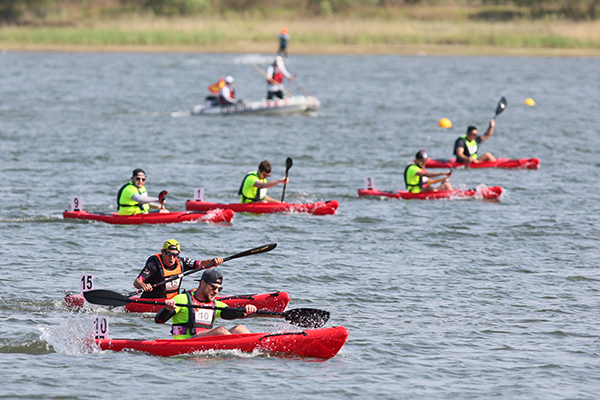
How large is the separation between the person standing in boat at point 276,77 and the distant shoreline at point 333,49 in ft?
66.1

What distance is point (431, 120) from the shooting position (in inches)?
1372

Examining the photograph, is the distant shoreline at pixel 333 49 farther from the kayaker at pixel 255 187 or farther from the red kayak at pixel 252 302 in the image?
the red kayak at pixel 252 302

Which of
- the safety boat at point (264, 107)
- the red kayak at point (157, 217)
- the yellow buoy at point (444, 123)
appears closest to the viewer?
the red kayak at point (157, 217)

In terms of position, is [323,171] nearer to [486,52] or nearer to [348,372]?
[348,372]

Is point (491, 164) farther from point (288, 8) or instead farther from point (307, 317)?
point (288, 8)

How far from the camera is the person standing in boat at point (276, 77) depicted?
31578mm

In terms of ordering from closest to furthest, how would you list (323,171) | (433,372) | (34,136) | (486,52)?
(433,372), (323,171), (34,136), (486,52)

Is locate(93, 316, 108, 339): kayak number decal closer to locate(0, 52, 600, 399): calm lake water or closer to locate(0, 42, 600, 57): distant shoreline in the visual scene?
locate(0, 52, 600, 399): calm lake water

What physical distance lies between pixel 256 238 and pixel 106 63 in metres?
41.8

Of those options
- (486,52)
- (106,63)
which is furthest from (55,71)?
(486,52)

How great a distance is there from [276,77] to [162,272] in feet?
70.0

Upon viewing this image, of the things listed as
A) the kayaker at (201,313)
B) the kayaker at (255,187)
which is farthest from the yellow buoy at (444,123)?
the kayaker at (201,313)

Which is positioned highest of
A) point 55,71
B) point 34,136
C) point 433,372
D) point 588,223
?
point 55,71

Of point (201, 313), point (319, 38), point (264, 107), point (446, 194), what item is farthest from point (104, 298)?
point (319, 38)
